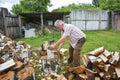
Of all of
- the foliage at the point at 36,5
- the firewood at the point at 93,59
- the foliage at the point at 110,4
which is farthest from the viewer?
the foliage at the point at 36,5

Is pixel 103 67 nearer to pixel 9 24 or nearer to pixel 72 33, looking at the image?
pixel 72 33

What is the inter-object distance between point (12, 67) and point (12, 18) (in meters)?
10.4

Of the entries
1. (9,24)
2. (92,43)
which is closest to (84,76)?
(92,43)

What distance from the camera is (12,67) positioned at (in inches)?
199

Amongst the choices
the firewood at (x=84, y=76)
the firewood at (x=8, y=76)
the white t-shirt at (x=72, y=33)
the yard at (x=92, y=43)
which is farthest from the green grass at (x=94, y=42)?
the firewood at (x=8, y=76)

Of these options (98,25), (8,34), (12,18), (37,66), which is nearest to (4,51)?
(37,66)

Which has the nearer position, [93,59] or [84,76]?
[84,76]

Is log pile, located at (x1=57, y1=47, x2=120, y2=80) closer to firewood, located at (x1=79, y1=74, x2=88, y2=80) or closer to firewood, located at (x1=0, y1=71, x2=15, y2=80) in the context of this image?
firewood, located at (x1=79, y1=74, x2=88, y2=80)

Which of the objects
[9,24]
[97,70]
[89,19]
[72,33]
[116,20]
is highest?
[89,19]

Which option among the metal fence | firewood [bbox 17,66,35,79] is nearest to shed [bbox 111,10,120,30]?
the metal fence

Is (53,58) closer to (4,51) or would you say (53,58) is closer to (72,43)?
(72,43)

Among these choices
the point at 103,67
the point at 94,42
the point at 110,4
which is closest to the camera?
the point at 103,67

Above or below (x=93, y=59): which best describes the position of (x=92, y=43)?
below

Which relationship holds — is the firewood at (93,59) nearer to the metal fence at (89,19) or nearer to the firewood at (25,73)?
the firewood at (25,73)
